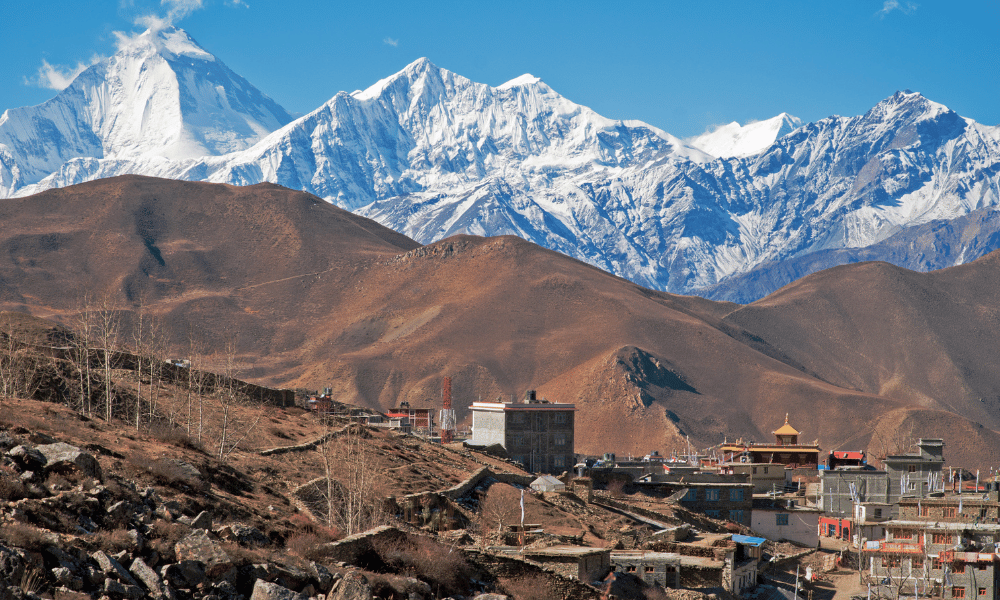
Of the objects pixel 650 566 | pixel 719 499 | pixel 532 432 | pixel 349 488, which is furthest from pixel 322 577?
Answer: pixel 532 432

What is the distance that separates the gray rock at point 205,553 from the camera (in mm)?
20984

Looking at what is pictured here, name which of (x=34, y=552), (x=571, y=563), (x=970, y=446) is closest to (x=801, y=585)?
(x=571, y=563)

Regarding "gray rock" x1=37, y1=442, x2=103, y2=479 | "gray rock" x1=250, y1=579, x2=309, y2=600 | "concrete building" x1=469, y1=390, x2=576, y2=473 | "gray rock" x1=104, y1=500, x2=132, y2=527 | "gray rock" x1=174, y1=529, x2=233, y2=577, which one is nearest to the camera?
"gray rock" x1=250, y1=579, x2=309, y2=600

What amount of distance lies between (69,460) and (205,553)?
4.72 metres

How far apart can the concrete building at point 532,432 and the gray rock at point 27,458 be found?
63.5 m

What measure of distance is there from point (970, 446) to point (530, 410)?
107m

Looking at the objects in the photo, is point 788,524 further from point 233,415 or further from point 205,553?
point 205,553

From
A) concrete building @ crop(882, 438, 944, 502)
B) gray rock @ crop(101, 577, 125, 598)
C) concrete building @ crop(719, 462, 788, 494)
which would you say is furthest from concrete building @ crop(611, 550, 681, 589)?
concrete building @ crop(719, 462, 788, 494)

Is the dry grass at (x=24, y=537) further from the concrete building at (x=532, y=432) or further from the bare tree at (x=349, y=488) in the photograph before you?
the concrete building at (x=532, y=432)

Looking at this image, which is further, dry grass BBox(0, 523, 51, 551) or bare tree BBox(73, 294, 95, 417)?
bare tree BBox(73, 294, 95, 417)

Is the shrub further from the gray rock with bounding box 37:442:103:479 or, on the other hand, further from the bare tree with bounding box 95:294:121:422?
the bare tree with bounding box 95:294:121:422

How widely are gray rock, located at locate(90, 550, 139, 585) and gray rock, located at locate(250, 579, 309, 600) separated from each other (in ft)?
6.53

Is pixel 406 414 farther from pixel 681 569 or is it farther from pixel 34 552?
pixel 34 552

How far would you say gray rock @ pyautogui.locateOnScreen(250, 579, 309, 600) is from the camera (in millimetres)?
20266
